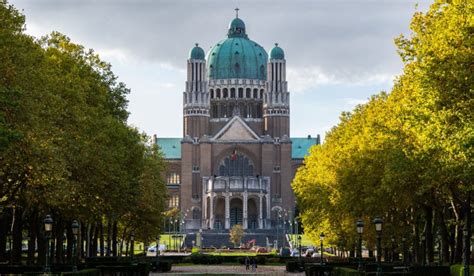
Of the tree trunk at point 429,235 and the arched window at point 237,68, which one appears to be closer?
the tree trunk at point 429,235

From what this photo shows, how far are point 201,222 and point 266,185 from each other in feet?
42.2

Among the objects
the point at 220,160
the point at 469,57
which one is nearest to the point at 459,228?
the point at 469,57

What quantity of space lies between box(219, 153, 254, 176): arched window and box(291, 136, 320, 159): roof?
1657 cm

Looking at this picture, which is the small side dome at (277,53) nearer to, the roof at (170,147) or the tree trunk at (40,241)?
the roof at (170,147)

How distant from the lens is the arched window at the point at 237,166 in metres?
168

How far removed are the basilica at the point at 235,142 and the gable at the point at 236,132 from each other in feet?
0.58

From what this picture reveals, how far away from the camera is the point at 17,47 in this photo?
39688mm

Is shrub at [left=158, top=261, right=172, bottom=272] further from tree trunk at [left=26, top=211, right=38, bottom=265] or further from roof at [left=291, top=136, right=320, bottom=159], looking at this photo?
roof at [left=291, top=136, right=320, bottom=159]

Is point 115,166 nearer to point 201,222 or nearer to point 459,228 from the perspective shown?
point 459,228

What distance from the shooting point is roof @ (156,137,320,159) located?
610ft

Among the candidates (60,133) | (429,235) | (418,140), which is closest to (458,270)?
(418,140)

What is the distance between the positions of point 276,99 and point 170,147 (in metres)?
29.4

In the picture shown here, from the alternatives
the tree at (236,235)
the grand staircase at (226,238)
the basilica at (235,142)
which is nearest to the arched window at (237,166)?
the basilica at (235,142)

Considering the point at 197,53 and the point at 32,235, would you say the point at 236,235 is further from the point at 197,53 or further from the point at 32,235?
the point at 32,235
